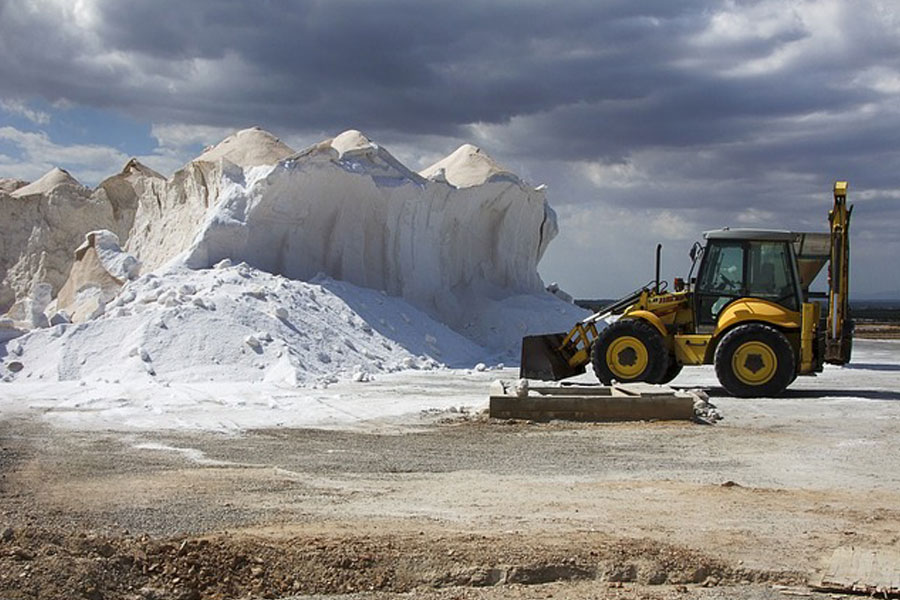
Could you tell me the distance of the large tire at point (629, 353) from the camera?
15.3 meters

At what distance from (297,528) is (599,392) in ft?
26.0

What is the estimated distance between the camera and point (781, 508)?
7.55 m

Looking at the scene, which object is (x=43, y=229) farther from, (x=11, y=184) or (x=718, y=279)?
(x=718, y=279)

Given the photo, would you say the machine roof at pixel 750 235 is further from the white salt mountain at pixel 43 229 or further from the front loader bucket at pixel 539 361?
the white salt mountain at pixel 43 229

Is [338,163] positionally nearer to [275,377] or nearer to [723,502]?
[275,377]

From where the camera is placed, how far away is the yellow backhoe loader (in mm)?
14906

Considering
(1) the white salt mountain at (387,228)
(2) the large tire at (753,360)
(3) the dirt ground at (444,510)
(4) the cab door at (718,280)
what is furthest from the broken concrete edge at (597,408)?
(1) the white salt mountain at (387,228)

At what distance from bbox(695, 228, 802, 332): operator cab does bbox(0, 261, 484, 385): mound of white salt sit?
573 cm

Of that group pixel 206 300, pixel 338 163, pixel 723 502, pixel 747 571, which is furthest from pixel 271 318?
pixel 747 571

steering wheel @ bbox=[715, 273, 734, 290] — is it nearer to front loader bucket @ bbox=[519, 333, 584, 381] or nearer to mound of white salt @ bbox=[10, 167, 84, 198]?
front loader bucket @ bbox=[519, 333, 584, 381]

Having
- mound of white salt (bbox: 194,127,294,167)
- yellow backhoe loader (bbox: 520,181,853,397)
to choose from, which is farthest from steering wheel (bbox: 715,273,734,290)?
mound of white salt (bbox: 194,127,294,167)

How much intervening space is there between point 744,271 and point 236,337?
8.61 metres

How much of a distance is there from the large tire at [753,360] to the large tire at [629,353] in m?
0.88

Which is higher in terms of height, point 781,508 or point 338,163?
point 338,163
